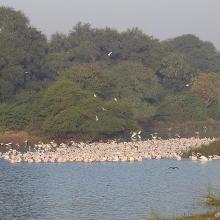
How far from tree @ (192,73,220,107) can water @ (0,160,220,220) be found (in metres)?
41.1

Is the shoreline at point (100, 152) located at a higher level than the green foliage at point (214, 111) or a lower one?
lower

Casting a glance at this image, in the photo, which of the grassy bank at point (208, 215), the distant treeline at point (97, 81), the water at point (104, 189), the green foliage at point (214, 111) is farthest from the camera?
the green foliage at point (214, 111)

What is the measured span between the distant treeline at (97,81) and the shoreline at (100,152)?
573cm

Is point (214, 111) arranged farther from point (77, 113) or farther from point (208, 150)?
point (208, 150)

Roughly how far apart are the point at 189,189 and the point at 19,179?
8706mm

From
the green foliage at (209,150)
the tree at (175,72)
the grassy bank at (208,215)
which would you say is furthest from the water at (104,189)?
the tree at (175,72)

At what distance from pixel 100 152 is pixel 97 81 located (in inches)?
898

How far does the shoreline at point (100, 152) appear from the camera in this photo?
141 ft

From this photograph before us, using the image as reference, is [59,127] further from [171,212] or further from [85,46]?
[85,46]

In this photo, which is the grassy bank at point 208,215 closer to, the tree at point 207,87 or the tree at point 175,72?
the tree at point 207,87

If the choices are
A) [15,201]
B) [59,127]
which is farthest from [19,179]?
[59,127]

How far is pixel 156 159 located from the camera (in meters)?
43.0

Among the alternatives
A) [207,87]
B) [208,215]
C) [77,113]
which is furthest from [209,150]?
[207,87]

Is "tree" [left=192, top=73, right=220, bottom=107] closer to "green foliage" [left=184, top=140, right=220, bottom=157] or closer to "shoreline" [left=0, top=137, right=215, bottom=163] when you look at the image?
"shoreline" [left=0, top=137, right=215, bottom=163]
